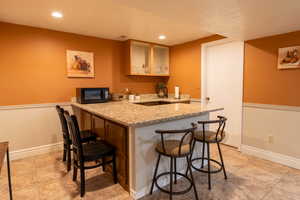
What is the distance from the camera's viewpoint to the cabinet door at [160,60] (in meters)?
4.51

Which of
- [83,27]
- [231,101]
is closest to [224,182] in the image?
[231,101]

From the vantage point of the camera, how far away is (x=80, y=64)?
3.57 meters

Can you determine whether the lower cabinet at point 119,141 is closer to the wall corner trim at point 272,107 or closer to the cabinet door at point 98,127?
the cabinet door at point 98,127

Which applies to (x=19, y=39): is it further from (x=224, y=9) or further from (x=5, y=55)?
A: (x=224, y=9)

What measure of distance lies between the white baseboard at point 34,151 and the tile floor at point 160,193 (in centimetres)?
21

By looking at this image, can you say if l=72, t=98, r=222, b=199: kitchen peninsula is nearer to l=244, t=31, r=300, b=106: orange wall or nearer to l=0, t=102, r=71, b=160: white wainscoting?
l=244, t=31, r=300, b=106: orange wall

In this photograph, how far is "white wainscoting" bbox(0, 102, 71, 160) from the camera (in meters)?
2.91

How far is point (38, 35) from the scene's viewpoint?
311 centimetres

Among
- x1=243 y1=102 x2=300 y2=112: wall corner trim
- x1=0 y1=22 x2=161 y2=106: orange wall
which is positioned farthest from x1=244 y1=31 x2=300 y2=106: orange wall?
x1=0 y1=22 x2=161 y2=106: orange wall

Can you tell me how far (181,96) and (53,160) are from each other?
312 centimetres

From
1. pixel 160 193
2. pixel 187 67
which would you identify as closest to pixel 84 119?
pixel 160 193

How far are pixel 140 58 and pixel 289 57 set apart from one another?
9.63ft

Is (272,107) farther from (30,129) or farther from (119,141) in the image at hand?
(30,129)

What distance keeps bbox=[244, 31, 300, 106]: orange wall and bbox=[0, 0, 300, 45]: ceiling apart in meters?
0.18
